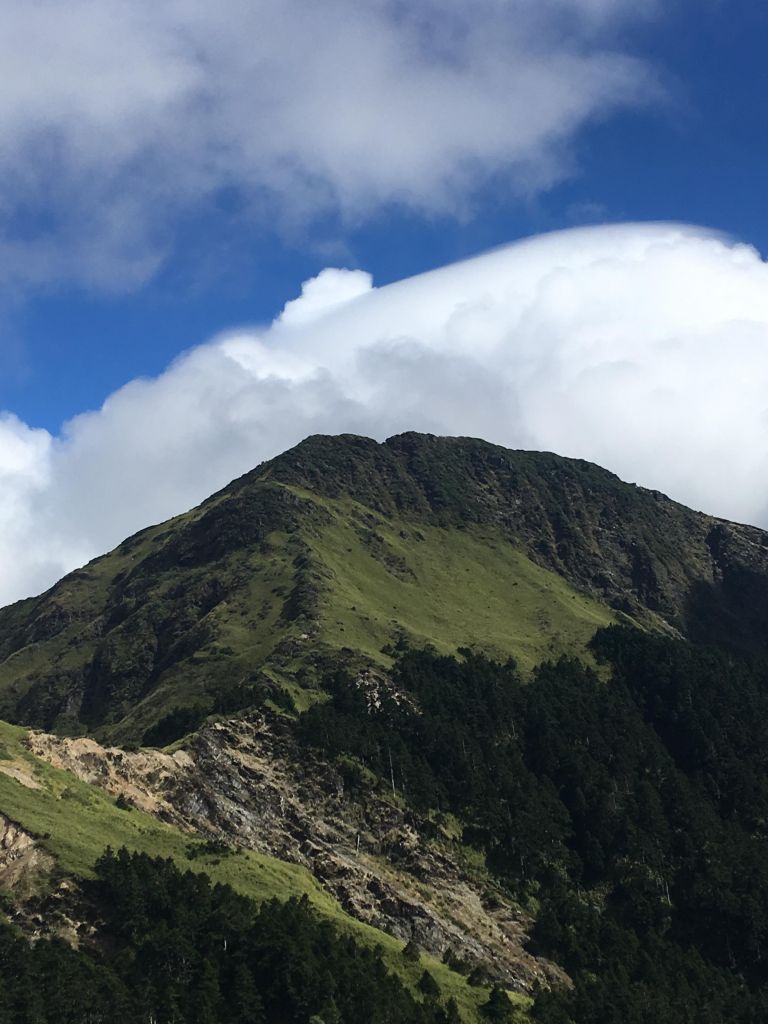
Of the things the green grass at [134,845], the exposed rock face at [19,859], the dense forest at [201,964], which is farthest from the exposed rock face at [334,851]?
the exposed rock face at [19,859]

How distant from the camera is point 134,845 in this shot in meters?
151

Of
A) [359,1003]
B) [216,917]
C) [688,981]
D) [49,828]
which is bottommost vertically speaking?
[688,981]

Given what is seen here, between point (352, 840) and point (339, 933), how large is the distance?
167 feet

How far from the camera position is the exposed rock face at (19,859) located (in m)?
131

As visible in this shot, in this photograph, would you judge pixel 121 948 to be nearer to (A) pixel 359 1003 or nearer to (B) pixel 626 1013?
(A) pixel 359 1003

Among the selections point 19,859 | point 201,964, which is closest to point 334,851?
point 201,964

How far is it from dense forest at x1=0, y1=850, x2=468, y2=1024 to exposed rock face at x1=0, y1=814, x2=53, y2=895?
305 inches

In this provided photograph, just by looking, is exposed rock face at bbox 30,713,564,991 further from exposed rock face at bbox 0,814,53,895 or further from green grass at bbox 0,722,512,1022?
exposed rock face at bbox 0,814,53,895

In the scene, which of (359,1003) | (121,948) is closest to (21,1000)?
(121,948)

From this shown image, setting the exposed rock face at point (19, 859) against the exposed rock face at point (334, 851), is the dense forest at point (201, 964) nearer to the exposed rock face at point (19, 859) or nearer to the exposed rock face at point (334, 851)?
the exposed rock face at point (19, 859)

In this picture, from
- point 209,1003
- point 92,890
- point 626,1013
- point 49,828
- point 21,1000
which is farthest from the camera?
point 626,1013

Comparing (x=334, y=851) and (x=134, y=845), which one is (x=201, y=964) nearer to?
(x=134, y=845)

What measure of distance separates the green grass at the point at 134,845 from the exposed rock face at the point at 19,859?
1.21m

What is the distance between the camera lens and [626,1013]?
159 meters
